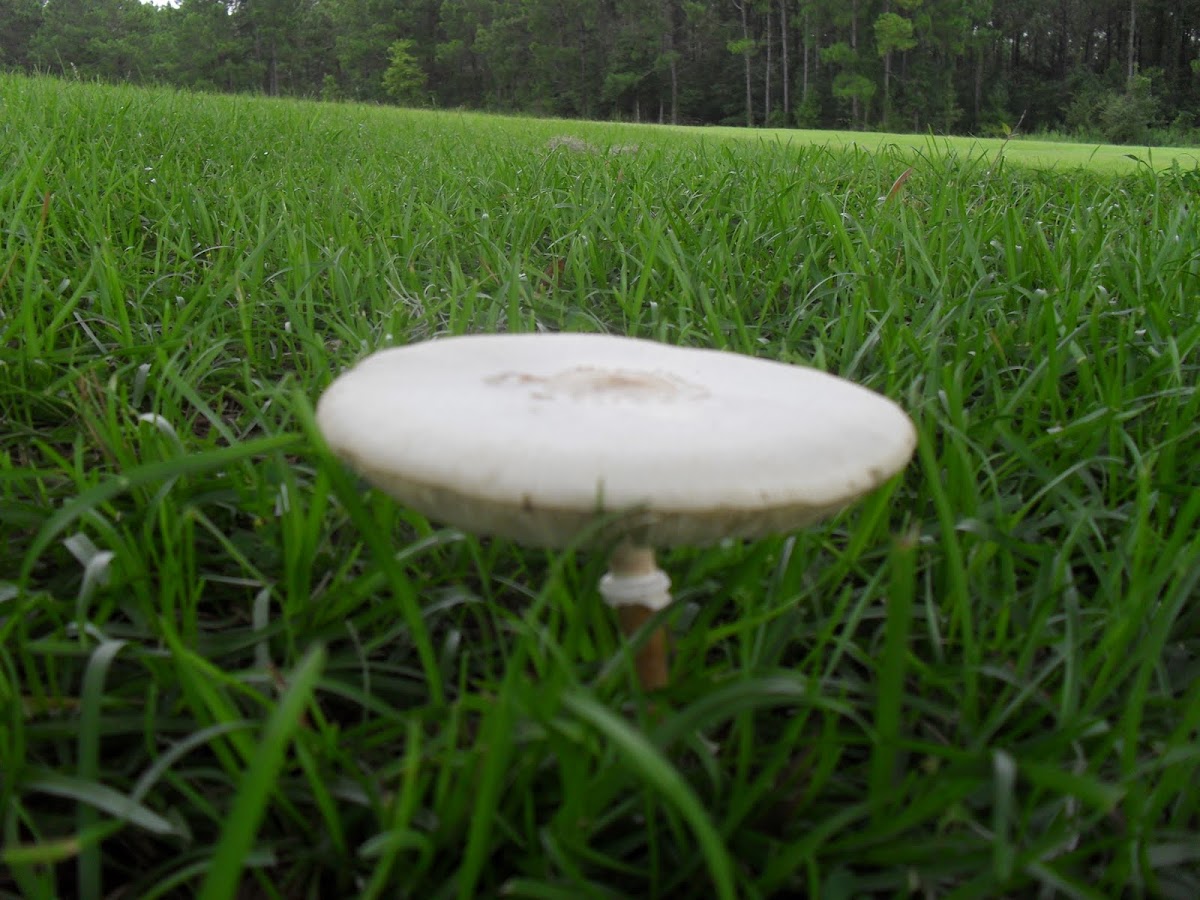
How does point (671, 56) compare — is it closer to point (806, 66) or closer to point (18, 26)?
point (806, 66)

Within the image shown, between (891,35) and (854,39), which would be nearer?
(891,35)

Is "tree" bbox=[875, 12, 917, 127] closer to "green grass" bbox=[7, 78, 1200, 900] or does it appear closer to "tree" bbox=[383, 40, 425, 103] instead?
"tree" bbox=[383, 40, 425, 103]

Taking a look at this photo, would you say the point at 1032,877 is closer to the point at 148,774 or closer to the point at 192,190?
the point at 148,774

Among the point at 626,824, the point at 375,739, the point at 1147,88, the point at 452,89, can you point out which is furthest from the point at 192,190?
the point at 452,89

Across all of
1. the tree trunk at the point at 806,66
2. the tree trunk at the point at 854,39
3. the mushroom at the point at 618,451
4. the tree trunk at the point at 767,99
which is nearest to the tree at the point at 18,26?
the tree trunk at the point at 767,99

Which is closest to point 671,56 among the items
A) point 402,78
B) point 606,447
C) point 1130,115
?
point 402,78

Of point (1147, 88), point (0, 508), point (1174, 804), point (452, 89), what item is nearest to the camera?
point (1174, 804)

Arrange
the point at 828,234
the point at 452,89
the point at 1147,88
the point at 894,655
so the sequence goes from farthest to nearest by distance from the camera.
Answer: the point at 452,89 → the point at 1147,88 → the point at 828,234 → the point at 894,655
